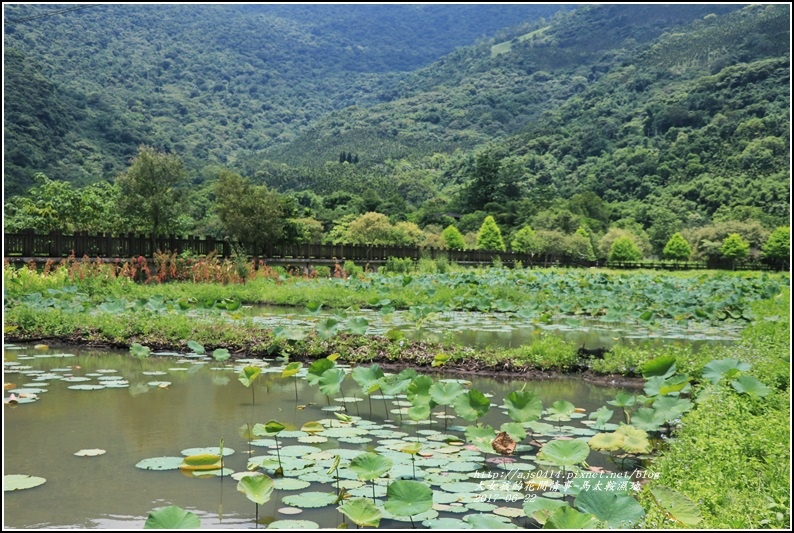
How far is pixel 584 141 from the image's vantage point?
96.3m

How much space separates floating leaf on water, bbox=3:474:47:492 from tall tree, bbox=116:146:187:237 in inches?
1070

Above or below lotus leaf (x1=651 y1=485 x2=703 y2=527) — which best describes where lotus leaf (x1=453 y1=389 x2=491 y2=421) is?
above

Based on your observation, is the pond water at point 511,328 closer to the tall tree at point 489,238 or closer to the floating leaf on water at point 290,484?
the floating leaf on water at point 290,484

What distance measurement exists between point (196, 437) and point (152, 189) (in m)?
27.0

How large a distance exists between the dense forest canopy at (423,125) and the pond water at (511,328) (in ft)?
24.8

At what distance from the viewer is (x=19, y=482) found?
4.25m

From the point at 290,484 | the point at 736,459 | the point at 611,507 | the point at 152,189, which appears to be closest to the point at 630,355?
the point at 736,459

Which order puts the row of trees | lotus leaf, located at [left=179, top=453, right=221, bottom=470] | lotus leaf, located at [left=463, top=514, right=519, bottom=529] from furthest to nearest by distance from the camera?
the row of trees
lotus leaf, located at [left=179, top=453, right=221, bottom=470]
lotus leaf, located at [left=463, top=514, right=519, bottom=529]

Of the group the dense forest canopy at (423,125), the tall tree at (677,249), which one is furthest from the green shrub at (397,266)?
the tall tree at (677,249)

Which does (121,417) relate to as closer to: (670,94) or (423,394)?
(423,394)

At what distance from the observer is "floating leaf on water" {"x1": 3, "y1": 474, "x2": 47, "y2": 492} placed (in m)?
4.19

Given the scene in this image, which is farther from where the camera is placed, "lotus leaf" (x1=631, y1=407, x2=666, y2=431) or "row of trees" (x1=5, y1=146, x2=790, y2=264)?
"row of trees" (x1=5, y1=146, x2=790, y2=264)

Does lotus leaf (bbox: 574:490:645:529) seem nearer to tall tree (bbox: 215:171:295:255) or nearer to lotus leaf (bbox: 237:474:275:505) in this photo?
lotus leaf (bbox: 237:474:275:505)

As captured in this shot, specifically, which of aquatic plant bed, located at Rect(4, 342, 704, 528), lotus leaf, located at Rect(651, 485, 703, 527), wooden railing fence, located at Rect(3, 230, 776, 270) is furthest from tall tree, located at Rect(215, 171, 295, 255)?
lotus leaf, located at Rect(651, 485, 703, 527)
